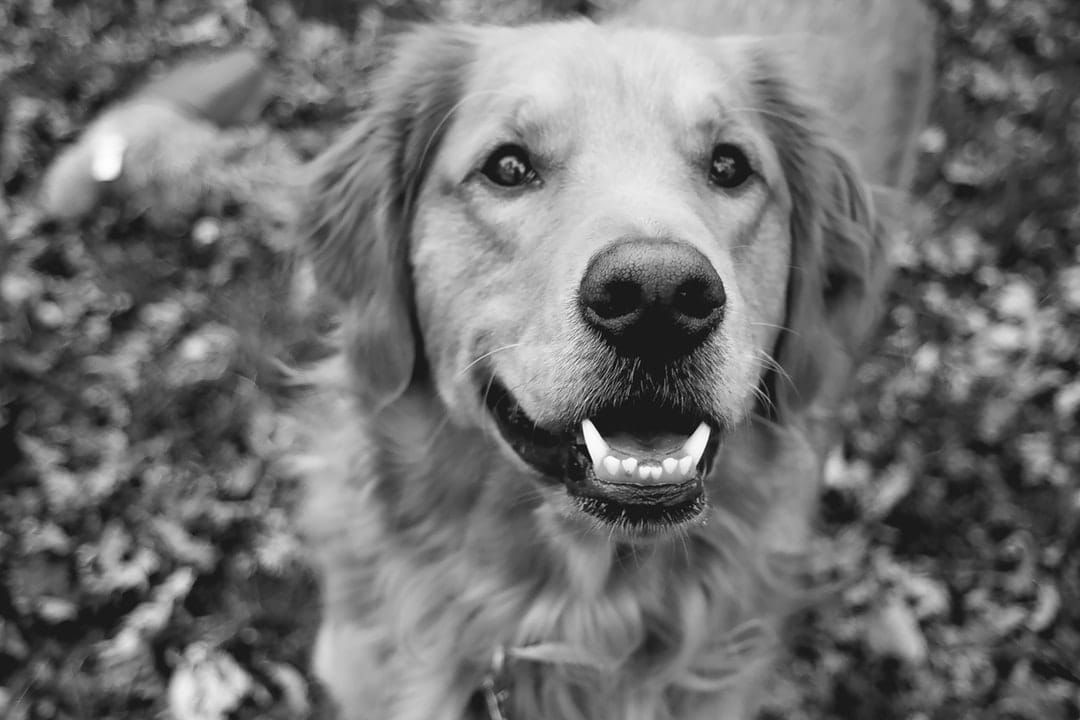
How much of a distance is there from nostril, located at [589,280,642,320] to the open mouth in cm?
25

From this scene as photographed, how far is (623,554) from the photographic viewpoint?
252 cm

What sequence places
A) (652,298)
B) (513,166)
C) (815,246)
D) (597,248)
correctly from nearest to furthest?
(652,298), (597,248), (513,166), (815,246)

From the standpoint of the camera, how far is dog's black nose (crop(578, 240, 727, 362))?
1780mm

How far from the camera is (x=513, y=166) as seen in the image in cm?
235

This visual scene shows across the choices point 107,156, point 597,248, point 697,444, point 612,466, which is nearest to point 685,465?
point 697,444

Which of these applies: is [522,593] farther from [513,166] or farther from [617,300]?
[513,166]

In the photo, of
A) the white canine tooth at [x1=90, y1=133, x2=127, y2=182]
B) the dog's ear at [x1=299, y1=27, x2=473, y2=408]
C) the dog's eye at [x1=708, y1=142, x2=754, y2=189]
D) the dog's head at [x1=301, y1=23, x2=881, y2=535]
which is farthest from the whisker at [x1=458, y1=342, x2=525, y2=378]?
the white canine tooth at [x1=90, y1=133, x2=127, y2=182]

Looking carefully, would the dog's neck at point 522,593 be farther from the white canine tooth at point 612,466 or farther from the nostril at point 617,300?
the nostril at point 617,300

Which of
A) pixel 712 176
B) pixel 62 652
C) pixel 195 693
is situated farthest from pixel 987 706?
pixel 62 652

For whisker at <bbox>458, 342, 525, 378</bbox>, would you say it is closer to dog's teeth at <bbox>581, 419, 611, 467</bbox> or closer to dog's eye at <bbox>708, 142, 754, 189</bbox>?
dog's teeth at <bbox>581, 419, 611, 467</bbox>

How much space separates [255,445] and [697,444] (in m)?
2.29

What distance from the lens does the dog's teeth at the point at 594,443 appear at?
203 centimetres

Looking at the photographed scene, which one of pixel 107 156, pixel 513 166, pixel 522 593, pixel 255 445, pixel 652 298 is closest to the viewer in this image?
pixel 652 298

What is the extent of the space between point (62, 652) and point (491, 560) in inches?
64.6
